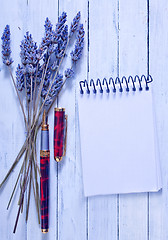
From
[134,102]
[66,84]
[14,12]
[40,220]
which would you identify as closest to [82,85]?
[66,84]

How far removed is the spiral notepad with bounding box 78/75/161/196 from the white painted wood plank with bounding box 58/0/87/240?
0.02m

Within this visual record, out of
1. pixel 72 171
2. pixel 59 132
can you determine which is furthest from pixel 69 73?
pixel 72 171

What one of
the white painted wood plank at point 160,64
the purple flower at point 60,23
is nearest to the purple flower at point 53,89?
the purple flower at point 60,23

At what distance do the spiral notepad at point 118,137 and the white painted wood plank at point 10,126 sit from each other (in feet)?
0.61

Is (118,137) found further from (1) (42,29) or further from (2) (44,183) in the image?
(1) (42,29)

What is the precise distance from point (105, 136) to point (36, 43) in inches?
12.5

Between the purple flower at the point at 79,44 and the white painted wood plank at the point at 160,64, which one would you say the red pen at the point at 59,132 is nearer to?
the purple flower at the point at 79,44

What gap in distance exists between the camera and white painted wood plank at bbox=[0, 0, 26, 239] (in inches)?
31.0

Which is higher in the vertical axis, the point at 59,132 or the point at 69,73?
the point at 69,73

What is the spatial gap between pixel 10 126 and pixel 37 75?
166 millimetres

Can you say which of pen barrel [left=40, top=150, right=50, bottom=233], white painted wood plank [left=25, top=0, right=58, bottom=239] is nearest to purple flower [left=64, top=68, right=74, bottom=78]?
white painted wood plank [left=25, top=0, right=58, bottom=239]

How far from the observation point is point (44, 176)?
76 centimetres

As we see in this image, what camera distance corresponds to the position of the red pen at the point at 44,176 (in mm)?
750

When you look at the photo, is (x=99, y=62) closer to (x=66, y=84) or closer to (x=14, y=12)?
(x=66, y=84)
